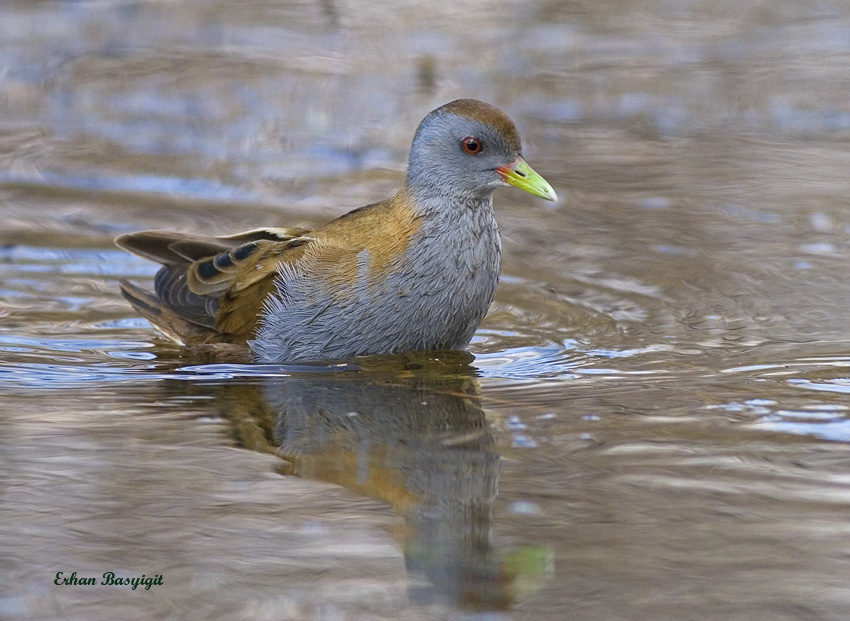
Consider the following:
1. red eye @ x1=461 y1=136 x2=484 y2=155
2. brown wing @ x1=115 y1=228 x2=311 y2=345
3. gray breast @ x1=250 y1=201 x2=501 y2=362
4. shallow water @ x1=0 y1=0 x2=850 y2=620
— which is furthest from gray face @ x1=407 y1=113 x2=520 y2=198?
shallow water @ x1=0 y1=0 x2=850 y2=620

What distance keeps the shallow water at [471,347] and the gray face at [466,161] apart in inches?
32.9

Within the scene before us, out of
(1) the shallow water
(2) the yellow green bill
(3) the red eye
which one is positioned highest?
(3) the red eye

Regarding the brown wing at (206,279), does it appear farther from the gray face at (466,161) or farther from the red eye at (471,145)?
the red eye at (471,145)

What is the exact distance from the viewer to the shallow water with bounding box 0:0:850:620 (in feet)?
12.4

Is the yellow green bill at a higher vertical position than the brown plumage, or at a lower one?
higher

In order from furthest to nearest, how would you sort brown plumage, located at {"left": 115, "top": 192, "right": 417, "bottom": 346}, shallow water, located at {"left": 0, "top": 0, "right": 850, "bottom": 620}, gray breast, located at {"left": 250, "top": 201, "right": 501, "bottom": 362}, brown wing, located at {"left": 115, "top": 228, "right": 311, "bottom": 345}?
brown wing, located at {"left": 115, "top": 228, "right": 311, "bottom": 345}, brown plumage, located at {"left": 115, "top": 192, "right": 417, "bottom": 346}, gray breast, located at {"left": 250, "top": 201, "right": 501, "bottom": 362}, shallow water, located at {"left": 0, "top": 0, "right": 850, "bottom": 620}

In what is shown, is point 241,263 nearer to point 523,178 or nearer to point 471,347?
point 471,347

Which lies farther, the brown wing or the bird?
the brown wing

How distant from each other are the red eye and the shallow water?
997mm

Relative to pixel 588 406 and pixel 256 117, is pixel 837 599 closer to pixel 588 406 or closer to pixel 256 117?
pixel 588 406

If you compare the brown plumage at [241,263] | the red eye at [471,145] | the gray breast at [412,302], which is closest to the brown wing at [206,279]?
the brown plumage at [241,263]

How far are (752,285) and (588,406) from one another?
7.25ft

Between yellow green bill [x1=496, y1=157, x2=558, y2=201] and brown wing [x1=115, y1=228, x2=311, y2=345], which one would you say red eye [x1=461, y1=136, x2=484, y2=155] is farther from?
brown wing [x1=115, y1=228, x2=311, y2=345]

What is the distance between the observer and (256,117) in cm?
1103
